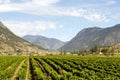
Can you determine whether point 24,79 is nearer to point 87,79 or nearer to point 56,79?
point 56,79

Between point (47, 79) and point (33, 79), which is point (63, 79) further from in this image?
point (33, 79)

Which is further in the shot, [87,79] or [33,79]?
[33,79]

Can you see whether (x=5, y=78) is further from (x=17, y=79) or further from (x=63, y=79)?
(x=63, y=79)

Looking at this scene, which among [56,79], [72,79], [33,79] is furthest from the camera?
[33,79]

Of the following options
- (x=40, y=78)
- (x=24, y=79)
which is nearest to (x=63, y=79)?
(x=40, y=78)

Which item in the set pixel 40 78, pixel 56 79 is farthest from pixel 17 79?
pixel 56 79

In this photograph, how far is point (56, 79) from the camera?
4116cm

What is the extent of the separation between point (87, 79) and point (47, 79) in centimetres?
679

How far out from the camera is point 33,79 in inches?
1775

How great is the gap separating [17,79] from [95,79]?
13691mm

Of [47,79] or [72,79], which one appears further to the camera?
[47,79]

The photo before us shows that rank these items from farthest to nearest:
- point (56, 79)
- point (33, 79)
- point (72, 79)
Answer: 1. point (33, 79)
2. point (56, 79)
3. point (72, 79)

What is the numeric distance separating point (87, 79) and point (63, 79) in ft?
9.97

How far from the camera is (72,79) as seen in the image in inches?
1470
